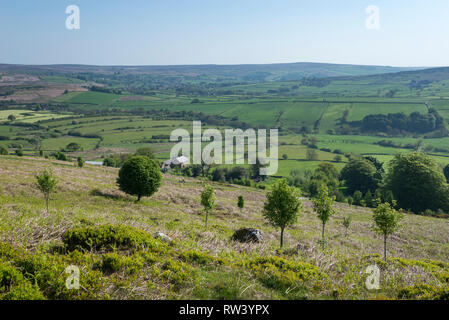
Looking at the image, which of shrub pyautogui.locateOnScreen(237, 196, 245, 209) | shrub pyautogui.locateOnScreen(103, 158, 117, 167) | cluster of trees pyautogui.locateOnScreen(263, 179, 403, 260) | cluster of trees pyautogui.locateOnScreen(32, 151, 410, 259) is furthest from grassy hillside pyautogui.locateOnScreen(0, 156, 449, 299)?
shrub pyautogui.locateOnScreen(103, 158, 117, 167)

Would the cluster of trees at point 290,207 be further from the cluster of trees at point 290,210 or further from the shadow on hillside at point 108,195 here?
the shadow on hillside at point 108,195

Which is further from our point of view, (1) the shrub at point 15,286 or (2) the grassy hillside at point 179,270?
(2) the grassy hillside at point 179,270

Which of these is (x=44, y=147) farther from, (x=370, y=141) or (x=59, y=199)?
(x=370, y=141)

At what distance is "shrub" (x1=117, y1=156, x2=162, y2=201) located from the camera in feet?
126

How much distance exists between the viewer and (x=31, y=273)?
10492 millimetres

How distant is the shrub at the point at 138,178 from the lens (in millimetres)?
38531

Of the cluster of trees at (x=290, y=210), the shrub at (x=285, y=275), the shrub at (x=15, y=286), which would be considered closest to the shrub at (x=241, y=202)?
the cluster of trees at (x=290, y=210)

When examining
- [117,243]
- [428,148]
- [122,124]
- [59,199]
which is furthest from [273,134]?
[117,243]

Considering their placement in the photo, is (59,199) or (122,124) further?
(122,124)

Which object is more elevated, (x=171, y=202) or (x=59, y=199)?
(x=59, y=199)

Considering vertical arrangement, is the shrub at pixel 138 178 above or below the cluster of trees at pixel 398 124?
below

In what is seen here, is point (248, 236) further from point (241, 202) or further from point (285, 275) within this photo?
point (241, 202)

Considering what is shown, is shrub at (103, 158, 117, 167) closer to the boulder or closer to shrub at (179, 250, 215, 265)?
the boulder
